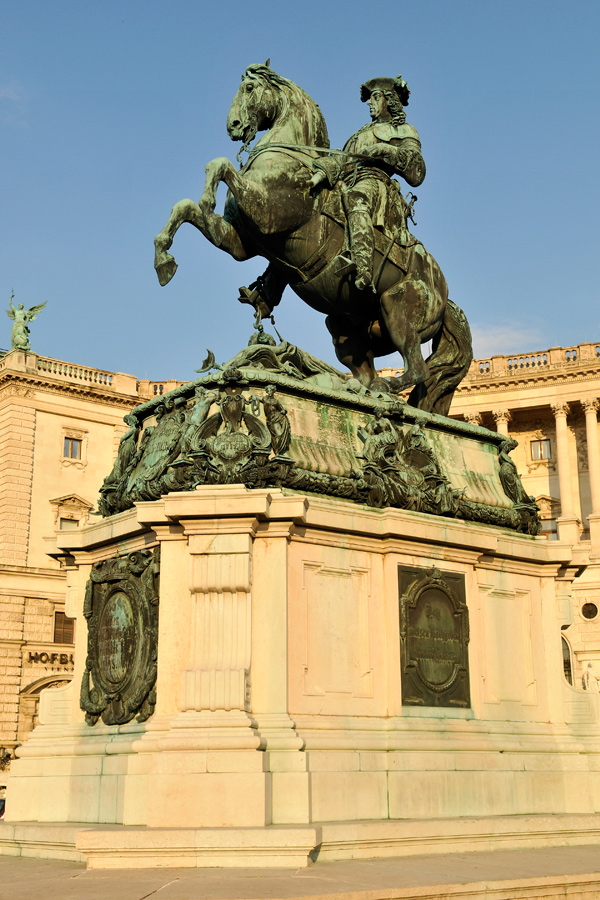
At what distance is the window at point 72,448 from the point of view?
59.5 m

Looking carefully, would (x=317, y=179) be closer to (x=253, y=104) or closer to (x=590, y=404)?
(x=253, y=104)

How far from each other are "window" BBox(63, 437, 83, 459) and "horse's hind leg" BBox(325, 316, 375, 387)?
47.7 meters

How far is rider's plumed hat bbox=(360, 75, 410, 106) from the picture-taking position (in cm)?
1345

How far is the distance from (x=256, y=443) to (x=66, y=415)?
50769mm

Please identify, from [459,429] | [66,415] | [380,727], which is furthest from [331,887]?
[66,415]

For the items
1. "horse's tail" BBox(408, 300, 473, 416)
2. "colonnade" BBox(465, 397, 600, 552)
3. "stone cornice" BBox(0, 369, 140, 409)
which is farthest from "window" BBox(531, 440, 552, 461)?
"horse's tail" BBox(408, 300, 473, 416)

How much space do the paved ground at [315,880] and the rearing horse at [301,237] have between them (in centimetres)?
572

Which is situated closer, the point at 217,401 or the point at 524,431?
the point at 217,401

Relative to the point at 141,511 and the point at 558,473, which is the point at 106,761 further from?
the point at 558,473

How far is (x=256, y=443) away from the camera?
405 inches

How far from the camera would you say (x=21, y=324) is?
60.7 m

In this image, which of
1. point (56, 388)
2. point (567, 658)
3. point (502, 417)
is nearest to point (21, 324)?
point (56, 388)

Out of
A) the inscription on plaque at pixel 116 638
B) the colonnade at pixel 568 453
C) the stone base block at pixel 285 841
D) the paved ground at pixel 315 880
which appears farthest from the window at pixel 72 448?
the paved ground at pixel 315 880

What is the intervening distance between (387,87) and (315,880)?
9600 millimetres
